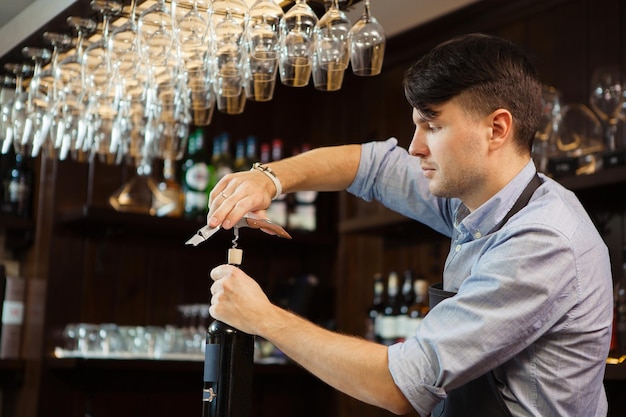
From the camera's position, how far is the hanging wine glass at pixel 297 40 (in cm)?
170

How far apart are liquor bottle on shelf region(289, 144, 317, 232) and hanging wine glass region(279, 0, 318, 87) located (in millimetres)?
2123

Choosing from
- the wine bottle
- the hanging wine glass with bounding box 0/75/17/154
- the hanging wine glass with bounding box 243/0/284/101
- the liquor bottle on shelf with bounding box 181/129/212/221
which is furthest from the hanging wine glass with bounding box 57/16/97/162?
the liquor bottle on shelf with bounding box 181/129/212/221

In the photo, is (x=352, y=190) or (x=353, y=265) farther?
(x=353, y=265)

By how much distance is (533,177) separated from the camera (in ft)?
5.04

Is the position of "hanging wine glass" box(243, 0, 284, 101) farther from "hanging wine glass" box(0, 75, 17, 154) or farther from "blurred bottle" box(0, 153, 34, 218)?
"blurred bottle" box(0, 153, 34, 218)

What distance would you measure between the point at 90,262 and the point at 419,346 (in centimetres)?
231

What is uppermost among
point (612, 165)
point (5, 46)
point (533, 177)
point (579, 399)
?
point (5, 46)

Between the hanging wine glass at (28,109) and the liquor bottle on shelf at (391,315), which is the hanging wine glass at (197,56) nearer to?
the hanging wine glass at (28,109)

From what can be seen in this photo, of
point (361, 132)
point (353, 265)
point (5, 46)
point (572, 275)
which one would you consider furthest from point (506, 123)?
point (361, 132)

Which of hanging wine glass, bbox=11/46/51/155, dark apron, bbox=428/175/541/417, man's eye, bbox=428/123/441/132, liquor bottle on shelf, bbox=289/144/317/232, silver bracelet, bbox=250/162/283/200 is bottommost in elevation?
dark apron, bbox=428/175/541/417

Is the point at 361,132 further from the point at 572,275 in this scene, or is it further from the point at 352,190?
the point at 572,275

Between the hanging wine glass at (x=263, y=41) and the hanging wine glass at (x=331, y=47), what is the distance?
8 cm

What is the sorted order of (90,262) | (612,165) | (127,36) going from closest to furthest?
1. (127,36)
2. (612,165)
3. (90,262)

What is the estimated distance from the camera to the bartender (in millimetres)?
1331
